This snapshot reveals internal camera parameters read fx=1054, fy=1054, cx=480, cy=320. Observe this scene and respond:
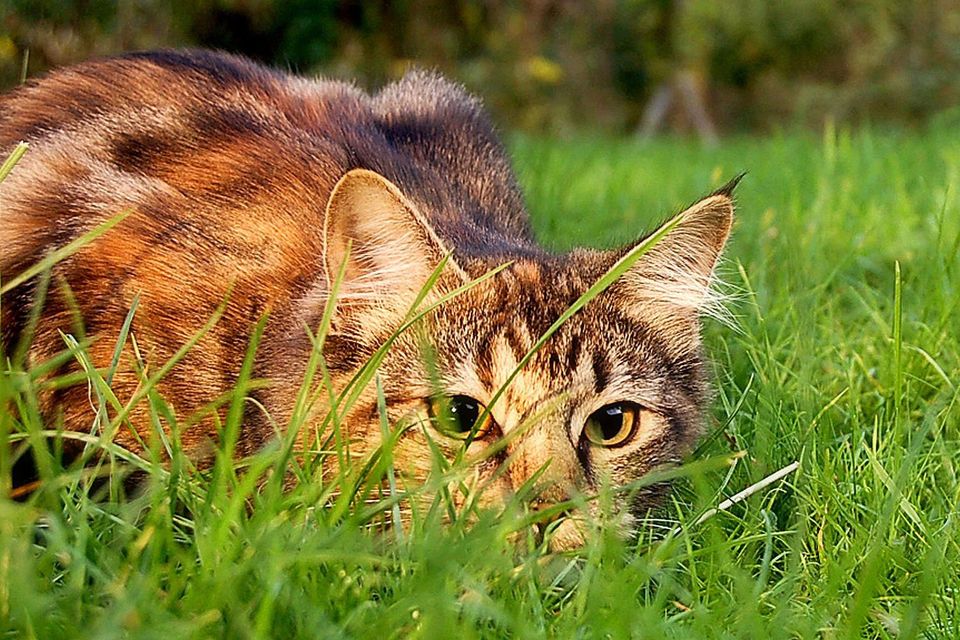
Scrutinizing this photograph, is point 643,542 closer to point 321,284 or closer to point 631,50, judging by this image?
point 321,284

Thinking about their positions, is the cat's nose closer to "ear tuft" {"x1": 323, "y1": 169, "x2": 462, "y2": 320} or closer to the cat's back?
"ear tuft" {"x1": 323, "y1": 169, "x2": 462, "y2": 320}

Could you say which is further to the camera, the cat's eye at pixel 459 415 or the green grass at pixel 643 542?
the cat's eye at pixel 459 415

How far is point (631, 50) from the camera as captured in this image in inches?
497

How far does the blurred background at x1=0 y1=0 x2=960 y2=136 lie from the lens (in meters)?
7.33

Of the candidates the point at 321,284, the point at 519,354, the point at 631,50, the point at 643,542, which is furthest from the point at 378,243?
the point at 631,50

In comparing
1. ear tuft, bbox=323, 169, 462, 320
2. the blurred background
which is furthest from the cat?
the blurred background

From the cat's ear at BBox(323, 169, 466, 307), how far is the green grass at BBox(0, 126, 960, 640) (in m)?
0.19

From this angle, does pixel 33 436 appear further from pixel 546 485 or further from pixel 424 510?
pixel 546 485

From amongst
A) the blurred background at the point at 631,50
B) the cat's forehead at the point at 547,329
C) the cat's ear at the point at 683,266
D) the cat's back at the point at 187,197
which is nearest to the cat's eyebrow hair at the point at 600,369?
the cat's forehead at the point at 547,329

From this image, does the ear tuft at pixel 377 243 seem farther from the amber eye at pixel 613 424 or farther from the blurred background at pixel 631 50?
the blurred background at pixel 631 50

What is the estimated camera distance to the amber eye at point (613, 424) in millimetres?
1723

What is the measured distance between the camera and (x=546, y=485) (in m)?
1.52

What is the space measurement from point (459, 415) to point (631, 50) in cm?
1160

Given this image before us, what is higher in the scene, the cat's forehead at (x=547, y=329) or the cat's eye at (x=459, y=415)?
the cat's forehead at (x=547, y=329)
